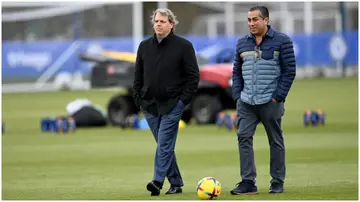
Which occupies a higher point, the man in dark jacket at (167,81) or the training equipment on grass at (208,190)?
the man in dark jacket at (167,81)

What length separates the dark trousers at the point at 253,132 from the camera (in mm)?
11969

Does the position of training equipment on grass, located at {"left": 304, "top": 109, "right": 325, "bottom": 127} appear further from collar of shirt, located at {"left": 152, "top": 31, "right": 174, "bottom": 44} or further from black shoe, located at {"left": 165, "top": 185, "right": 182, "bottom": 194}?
collar of shirt, located at {"left": 152, "top": 31, "right": 174, "bottom": 44}

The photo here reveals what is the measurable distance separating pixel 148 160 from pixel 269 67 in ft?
19.8

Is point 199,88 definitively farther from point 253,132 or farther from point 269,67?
point 269,67

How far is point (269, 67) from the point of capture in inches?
466

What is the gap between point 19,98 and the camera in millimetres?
39906

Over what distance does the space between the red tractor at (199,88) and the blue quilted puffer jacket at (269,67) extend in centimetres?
1284

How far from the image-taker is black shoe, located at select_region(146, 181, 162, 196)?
473 inches

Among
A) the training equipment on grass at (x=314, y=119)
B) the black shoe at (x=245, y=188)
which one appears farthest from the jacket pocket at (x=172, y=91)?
the training equipment on grass at (x=314, y=119)

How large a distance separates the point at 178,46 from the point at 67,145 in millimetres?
9153

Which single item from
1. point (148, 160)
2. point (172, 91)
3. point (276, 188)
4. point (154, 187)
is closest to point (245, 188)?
point (276, 188)

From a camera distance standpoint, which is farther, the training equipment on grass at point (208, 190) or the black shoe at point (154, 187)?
the black shoe at point (154, 187)

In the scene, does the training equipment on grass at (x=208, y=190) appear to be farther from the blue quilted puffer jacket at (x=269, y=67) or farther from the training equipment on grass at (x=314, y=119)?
the training equipment on grass at (x=314, y=119)

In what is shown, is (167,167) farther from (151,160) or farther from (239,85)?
(151,160)
